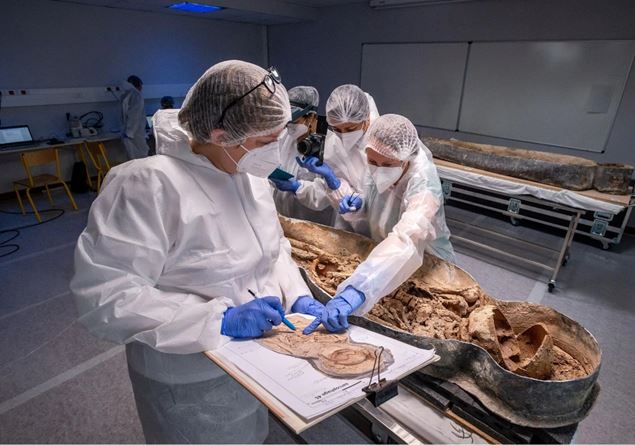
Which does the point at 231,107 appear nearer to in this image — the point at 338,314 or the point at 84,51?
the point at 338,314

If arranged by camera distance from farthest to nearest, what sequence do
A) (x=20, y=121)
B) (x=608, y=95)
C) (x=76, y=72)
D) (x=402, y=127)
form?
(x=76, y=72) < (x=20, y=121) < (x=608, y=95) < (x=402, y=127)

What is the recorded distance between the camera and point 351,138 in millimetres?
2465

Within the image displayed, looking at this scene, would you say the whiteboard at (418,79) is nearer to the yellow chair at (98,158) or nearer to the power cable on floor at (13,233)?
the yellow chair at (98,158)

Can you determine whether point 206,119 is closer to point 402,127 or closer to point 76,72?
point 402,127

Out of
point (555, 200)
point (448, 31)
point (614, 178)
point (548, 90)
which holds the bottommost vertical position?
point (555, 200)

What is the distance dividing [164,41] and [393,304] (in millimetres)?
6526

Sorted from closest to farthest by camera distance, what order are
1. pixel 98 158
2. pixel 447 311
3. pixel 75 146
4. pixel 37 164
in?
pixel 447 311 → pixel 37 164 → pixel 75 146 → pixel 98 158

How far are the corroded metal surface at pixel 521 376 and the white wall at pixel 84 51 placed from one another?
18.7 ft

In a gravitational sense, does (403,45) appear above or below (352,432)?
above

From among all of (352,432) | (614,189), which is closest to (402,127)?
(352,432)

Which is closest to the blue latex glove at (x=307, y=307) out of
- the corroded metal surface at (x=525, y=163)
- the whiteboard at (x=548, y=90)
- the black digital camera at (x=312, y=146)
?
the black digital camera at (x=312, y=146)

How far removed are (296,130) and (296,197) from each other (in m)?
0.51

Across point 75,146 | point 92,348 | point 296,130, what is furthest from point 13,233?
point 296,130

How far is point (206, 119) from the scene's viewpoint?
108cm
